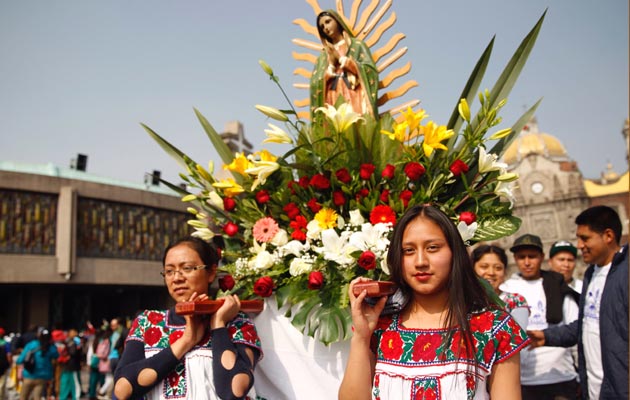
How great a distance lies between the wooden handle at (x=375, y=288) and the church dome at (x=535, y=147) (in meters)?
41.4

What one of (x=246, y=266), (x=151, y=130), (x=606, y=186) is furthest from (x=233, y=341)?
(x=606, y=186)

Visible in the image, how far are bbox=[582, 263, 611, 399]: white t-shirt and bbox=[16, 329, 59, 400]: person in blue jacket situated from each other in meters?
8.73

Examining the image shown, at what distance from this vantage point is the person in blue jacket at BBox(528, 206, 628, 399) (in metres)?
2.91

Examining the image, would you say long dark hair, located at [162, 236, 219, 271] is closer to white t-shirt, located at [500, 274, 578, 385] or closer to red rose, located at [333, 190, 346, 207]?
red rose, located at [333, 190, 346, 207]

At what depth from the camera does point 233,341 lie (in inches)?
94.7

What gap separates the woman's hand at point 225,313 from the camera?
233 centimetres

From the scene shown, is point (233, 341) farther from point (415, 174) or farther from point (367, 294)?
point (415, 174)

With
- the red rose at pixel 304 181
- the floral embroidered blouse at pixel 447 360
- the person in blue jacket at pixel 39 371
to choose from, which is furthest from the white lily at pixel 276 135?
the person in blue jacket at pixel 39 371

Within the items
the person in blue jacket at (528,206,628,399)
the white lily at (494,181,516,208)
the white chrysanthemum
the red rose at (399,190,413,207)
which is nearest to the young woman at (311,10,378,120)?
the red rose at (399,190,413,207)

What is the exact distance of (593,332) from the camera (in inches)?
131

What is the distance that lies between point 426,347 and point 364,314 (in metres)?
0.24

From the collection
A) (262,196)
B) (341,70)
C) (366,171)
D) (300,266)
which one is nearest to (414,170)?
(366,171)

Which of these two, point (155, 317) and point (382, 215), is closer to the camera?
point (155, 317)

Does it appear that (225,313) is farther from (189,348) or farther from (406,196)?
(406,196)
